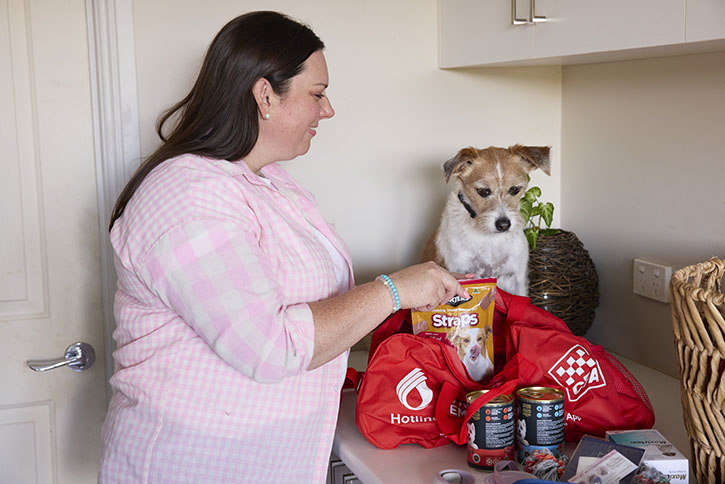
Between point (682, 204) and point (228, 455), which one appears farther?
point (682, 204)

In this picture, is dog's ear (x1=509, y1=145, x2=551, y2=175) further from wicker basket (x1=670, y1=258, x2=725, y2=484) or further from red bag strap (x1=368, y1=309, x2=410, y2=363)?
wicker basket (x1=670, y1=258, x2=725, y2=484)

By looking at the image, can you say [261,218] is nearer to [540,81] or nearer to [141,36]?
[141,36]

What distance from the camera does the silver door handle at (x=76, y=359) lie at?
1.65m

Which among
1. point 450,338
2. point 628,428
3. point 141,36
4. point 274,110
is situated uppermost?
point 141,36

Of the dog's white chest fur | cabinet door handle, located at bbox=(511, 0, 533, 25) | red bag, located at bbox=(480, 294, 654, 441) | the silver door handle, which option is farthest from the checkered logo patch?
the silver door handle

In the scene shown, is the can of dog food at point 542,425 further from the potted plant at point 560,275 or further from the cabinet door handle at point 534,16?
the cabinet door handle at point 534,16

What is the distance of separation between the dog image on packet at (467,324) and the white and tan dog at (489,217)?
338 mm

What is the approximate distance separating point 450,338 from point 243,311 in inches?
18.4

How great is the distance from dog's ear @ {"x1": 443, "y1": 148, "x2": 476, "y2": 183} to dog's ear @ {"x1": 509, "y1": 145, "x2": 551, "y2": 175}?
0.12m

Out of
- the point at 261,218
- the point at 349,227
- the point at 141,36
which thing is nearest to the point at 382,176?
the point at 349,227

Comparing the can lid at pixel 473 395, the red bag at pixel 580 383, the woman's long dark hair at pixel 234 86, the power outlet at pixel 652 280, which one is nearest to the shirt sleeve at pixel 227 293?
the woman's long dark hair at pixel 234 86

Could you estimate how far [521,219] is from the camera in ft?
5.66

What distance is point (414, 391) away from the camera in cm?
129

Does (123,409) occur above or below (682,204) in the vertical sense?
below
